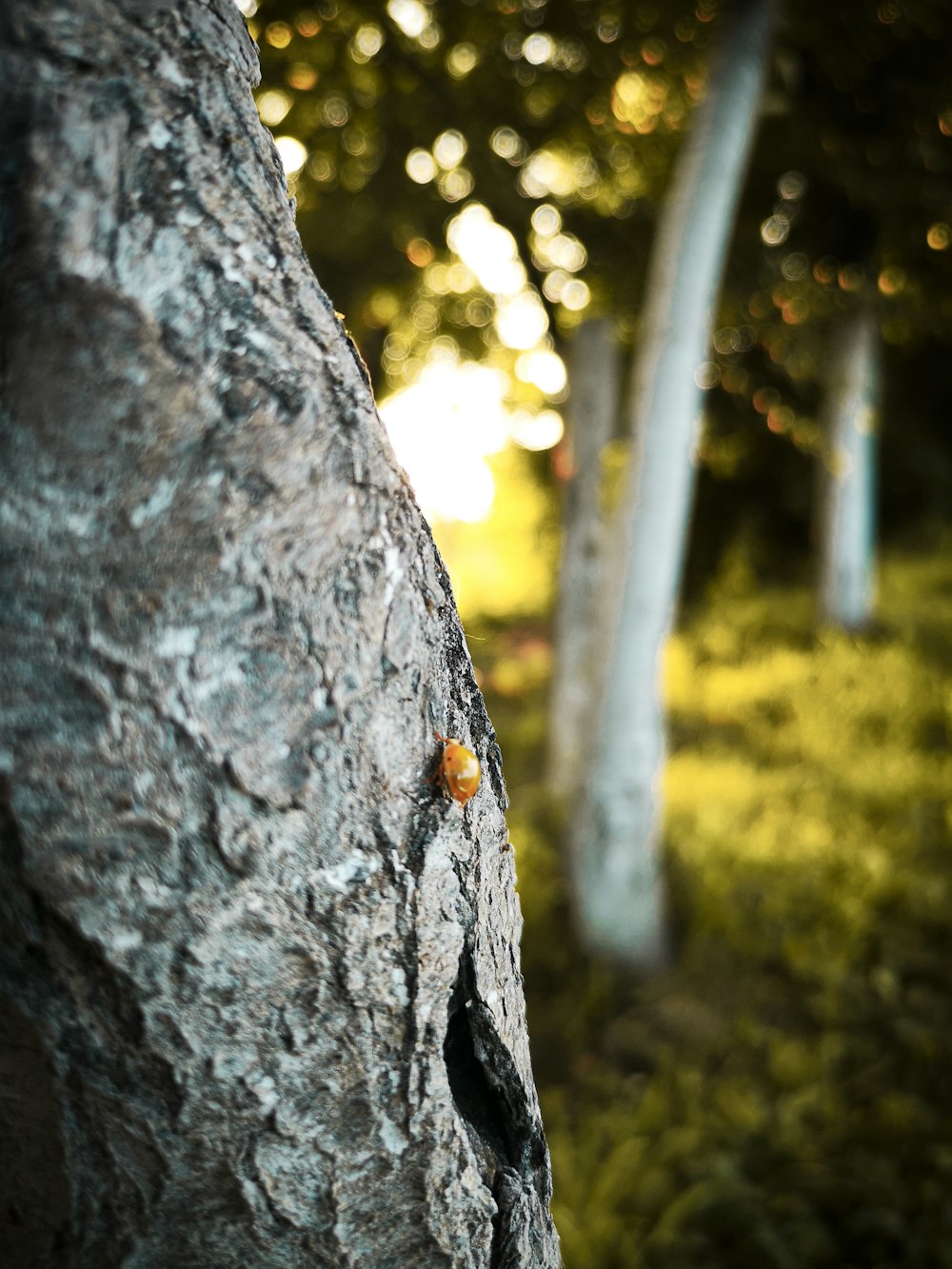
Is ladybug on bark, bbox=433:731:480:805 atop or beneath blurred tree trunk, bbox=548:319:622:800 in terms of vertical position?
beneath

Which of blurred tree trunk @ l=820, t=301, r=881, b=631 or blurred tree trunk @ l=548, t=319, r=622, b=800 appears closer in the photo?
blurred tree trunk @ l=548, t=319, r=622, b=800

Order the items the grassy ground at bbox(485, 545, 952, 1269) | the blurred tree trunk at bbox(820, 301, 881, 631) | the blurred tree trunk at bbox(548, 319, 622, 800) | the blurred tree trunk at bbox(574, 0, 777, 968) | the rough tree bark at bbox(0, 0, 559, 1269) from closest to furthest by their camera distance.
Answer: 1. the rough tree bark at bbox(0, 0, 559, 1269)
2. the grassy ground at bbox(485, 545, 952, 1269)
3. the blurred tree trunk at bbox(574, 0, 777, 968)
4. the blurred tree trunk at bbox(548, 319, 622, 800)
5. the blurred tree trunk at bbox(820, 301, 881, 631)

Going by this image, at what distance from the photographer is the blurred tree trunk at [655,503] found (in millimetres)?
4621

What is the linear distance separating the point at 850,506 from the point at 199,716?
35.6 feet

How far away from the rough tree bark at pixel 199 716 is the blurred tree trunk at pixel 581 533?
5.94 m

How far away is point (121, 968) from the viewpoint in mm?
740

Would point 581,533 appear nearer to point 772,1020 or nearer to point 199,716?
point 772,1020

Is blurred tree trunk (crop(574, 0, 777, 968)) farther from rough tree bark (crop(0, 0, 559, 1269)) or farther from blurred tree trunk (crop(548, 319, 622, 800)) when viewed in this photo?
rough tree bark (crop(0, 0, 559, 1269))

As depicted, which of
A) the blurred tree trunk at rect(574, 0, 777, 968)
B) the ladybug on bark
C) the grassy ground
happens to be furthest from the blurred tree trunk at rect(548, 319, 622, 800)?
the ladybug on bark

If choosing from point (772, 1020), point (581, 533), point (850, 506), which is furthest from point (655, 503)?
point (850, 506)

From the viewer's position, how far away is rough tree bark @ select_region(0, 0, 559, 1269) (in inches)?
26.9

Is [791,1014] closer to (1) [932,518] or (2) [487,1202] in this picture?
(2) [487,1202]

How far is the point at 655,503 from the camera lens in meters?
4.71

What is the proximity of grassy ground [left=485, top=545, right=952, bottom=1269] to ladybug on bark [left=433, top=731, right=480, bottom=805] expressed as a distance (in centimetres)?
346
